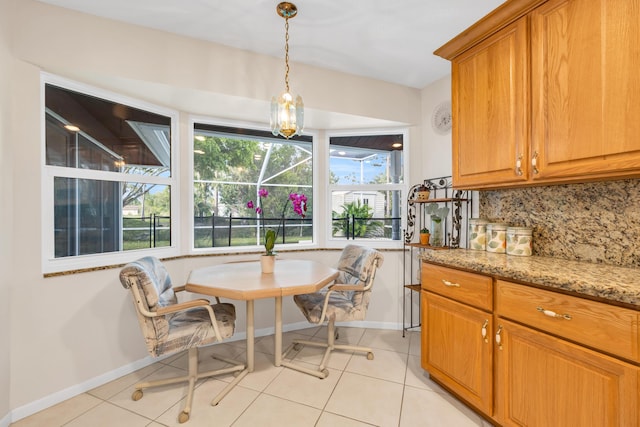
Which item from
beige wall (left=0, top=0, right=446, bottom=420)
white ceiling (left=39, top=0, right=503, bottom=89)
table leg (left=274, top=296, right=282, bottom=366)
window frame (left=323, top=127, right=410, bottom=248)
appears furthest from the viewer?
window frame (left=323, top=127, right=410, bottom=248)

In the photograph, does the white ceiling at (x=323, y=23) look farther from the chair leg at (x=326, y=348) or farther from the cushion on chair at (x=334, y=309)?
the chair leg at (x=326, y=348)

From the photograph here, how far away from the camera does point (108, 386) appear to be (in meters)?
2.06

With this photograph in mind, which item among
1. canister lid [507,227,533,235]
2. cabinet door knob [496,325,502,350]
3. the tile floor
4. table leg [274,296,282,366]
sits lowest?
the tile floor

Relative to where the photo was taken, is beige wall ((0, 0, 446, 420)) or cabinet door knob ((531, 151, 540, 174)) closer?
cabinet door knob ((531, 151, 540, 174))

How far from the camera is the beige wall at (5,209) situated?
165 centimetres

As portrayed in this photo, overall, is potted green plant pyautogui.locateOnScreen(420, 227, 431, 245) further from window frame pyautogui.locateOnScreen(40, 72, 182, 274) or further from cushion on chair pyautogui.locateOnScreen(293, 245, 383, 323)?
window frame pyautogui.locateOnScreen(40, 72, 182, 274)

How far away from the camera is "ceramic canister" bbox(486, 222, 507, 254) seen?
202cm

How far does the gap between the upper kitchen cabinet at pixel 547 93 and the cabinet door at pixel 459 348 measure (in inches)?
33.1

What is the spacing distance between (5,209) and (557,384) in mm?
3004

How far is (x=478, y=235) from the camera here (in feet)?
7.10

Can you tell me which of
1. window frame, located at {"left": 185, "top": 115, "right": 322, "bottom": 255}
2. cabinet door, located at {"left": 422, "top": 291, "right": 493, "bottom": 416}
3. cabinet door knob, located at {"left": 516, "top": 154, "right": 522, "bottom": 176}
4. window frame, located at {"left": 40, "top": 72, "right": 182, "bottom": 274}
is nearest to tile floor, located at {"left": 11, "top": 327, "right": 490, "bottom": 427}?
cabinet door, located at {"left": 422, "top": 291, "right": 493, "bottom": 416}

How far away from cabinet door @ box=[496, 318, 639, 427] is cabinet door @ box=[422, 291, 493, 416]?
0.08 m

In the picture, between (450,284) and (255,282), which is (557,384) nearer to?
(450,284)

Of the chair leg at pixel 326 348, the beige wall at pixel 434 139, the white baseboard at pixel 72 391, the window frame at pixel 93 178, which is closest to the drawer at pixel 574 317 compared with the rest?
the chair leg at pixel 326 348
